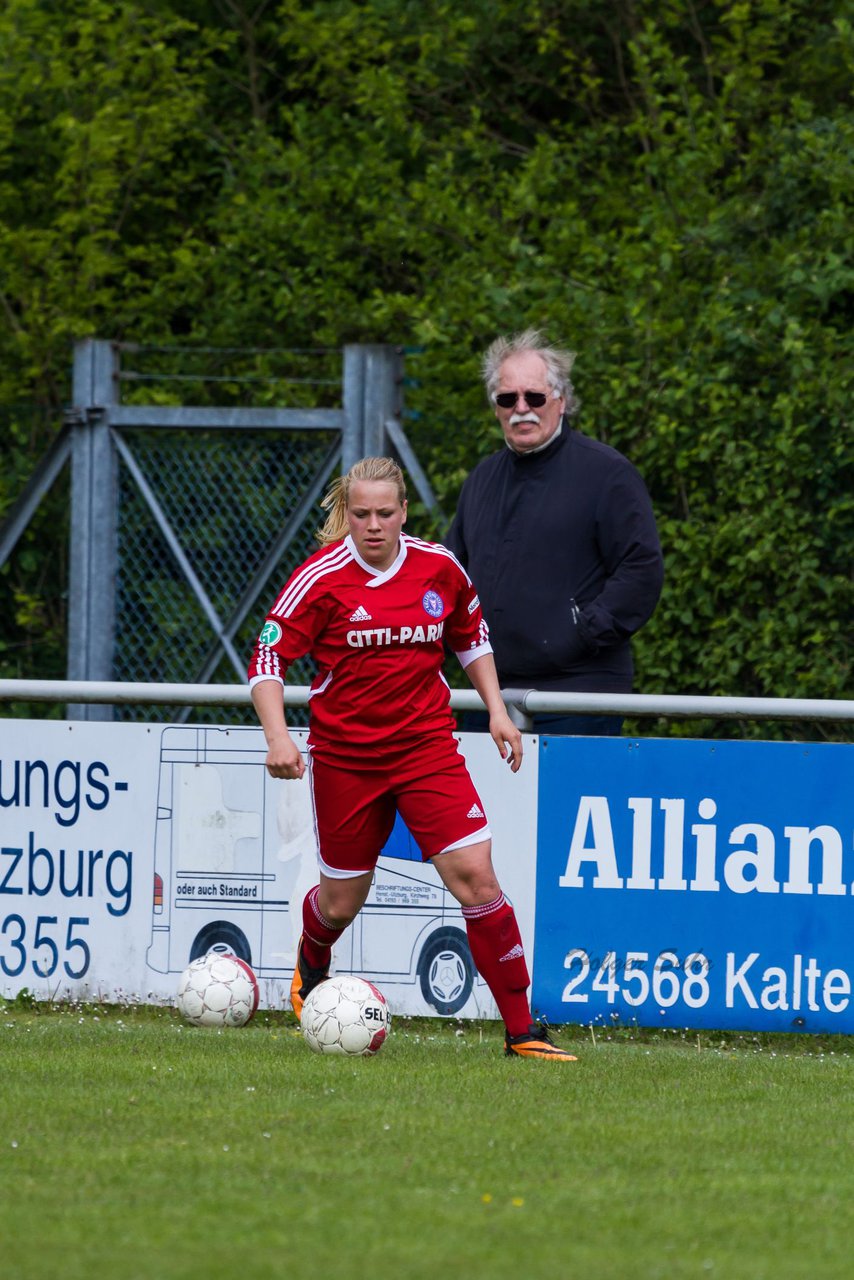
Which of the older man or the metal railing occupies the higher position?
the older man

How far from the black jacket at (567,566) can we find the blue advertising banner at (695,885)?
0.29m

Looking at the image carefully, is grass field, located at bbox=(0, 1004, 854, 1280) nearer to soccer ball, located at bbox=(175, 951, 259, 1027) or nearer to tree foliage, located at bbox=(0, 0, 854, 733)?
soccer ball, located at bbox=(175, 951, 259, 1027)

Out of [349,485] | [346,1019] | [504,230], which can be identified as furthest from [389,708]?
[504,230]

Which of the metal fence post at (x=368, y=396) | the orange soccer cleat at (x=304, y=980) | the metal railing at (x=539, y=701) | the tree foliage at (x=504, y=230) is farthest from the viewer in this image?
the metal fence post at (x=368, y=396)

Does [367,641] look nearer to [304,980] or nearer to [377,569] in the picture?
[377,569]

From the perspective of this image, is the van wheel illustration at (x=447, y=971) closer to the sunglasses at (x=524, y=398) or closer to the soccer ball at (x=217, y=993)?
the soccer ball at (x=217, y=993)

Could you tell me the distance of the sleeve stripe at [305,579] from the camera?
6.02m

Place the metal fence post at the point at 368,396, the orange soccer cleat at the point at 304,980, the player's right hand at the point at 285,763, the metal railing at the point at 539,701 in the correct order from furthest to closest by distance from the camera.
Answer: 1. the metal fence post at the point at 368,396
2. the orange soccer cleat at the point at 304,980
3. the metal railing at the point at 539,701
4. the player's right hand at the point at 285,763

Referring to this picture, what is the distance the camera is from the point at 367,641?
6.03m

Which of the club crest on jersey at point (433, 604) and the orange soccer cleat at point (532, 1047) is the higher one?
the club crest on jersey at point (433, 604)

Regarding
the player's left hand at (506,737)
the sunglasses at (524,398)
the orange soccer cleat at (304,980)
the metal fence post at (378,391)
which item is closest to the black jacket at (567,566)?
the sunglasses at (524,398)

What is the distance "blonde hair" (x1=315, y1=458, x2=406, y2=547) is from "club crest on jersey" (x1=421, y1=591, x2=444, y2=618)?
292mm

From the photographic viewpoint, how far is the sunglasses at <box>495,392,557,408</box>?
21.9 ft

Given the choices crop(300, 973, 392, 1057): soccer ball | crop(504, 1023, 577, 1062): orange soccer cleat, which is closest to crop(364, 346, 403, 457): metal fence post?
crop(300, 973, 392, 1057): soccer ball
